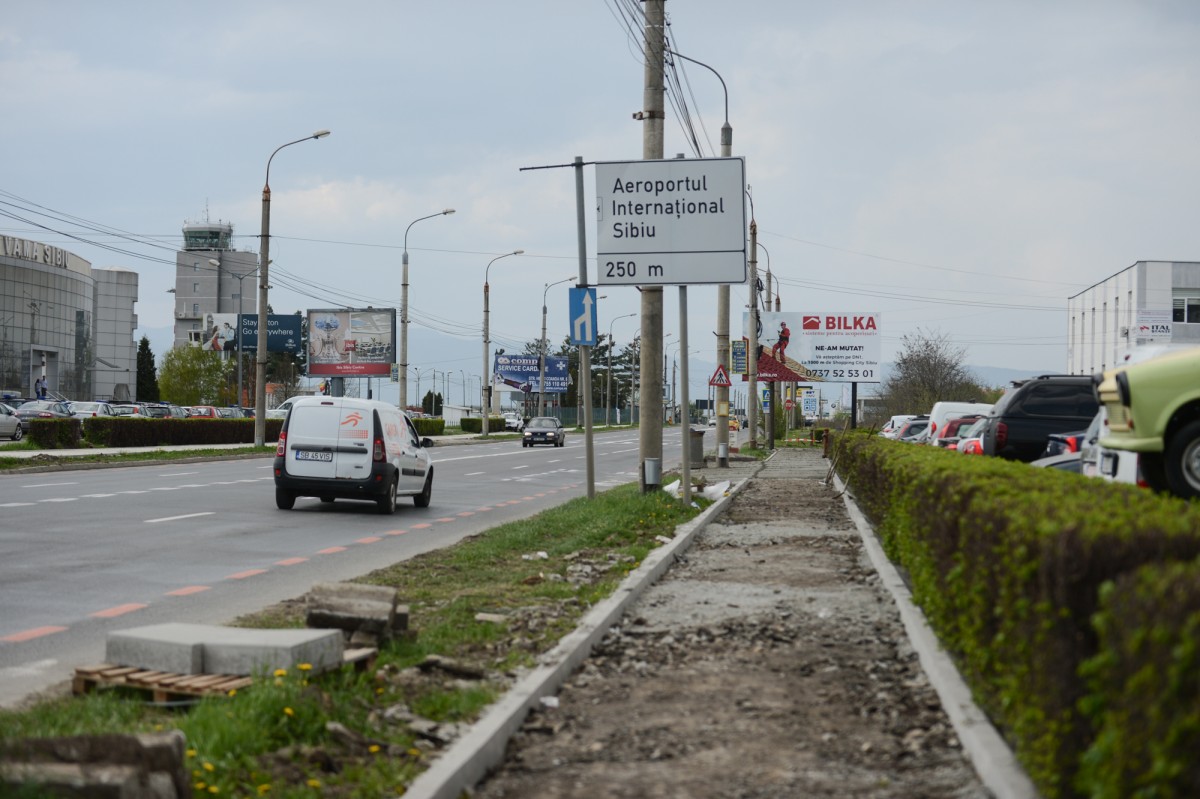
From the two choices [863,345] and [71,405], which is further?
[71,405]

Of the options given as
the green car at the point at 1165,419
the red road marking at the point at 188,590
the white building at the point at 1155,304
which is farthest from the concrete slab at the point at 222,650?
the white building at the point at 1155,304

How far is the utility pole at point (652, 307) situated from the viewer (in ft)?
62.0

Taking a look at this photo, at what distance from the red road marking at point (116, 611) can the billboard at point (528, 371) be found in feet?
352

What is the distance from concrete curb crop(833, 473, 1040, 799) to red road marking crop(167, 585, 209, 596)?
18.4ft

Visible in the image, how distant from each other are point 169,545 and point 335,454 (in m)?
5.24

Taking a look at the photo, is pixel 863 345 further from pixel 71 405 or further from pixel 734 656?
pixel 734 656

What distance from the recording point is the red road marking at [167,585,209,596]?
1026cm

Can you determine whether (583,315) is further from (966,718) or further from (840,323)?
(840,323)

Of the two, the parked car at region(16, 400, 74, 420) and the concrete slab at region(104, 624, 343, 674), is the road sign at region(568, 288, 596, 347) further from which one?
the parked car at region(16, 400, 74, 420)

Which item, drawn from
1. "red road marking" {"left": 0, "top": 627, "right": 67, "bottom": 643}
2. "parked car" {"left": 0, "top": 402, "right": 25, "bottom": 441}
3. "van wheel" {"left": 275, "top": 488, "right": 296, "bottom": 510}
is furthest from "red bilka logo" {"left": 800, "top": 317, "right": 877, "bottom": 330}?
"red road marking" {"left": 0, "top": 627, "right": 67, "bottom": 643}

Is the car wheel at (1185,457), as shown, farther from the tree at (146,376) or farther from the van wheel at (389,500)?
the tree at (146,376)

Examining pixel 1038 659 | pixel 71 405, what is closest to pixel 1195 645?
pixel 1038 659

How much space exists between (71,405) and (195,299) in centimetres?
10449

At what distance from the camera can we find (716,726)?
5863 mm
